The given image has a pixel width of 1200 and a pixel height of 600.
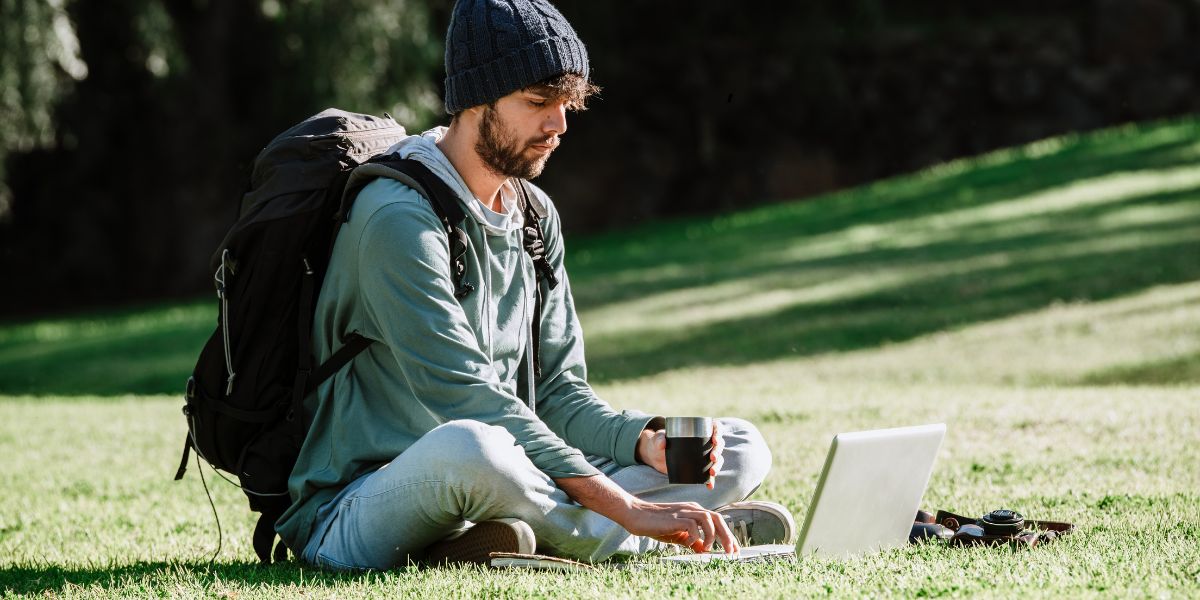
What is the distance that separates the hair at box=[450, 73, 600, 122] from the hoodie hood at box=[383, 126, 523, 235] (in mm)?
137

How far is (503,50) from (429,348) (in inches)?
32.5

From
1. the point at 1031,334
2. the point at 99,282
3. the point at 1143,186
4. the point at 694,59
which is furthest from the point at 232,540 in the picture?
the point at 694,59

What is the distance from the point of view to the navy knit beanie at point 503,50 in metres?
3.93

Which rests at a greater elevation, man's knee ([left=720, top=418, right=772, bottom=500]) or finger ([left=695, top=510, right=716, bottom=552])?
finger ([left=695, top=510, right=716, bottom=552])

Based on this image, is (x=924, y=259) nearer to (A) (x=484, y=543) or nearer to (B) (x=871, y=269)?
(B) (x=871, y=269)

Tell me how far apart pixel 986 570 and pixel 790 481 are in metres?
2.13

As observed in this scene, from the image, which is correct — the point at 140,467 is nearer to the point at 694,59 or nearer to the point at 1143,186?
the point at 1143,186

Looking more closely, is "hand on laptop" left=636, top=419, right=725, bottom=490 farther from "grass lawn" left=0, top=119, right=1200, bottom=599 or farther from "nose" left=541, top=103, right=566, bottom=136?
"nose" left=541, top=103, right=566, bottom=136

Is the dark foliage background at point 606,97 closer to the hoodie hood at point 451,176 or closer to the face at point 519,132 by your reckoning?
the hoodie hood at point 451,176

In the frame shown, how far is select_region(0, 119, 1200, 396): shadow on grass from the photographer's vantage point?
1297cm

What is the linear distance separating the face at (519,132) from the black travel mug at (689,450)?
796 mm

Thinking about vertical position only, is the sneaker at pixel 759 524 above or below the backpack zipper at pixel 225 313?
below

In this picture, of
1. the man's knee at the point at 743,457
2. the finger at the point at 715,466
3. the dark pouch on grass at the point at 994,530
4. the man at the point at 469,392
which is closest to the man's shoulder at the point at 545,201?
the man at the point at 469,392

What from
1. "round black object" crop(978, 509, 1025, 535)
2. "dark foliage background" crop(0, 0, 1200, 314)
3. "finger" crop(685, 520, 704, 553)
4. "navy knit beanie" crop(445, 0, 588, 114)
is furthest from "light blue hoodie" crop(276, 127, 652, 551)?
"dark foliage background" crop(0, 0, 1200, 314)
